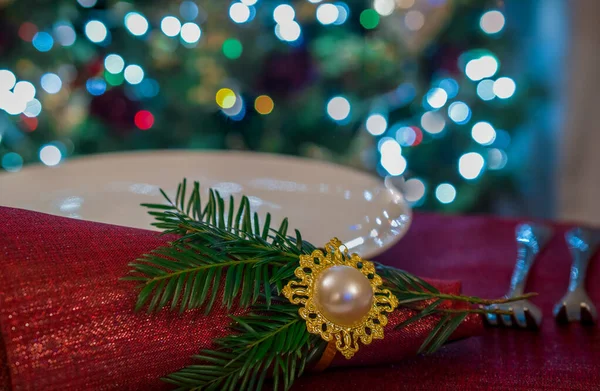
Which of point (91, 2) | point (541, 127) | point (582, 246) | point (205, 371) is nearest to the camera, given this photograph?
point (205, 371)

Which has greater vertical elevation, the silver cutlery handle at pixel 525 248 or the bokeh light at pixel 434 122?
the bokeh light at pixel 434 122

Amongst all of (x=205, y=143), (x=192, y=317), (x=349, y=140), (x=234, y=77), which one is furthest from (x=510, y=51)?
(x=192, y=317)

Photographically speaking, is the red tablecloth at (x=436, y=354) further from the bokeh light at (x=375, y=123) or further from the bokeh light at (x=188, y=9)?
the bokeh light at (x=188, y=9)

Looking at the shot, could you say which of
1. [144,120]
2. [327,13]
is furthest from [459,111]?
[144,120]

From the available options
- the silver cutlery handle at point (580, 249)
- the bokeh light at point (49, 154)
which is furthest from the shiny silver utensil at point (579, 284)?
the bokeh light at point (49, 154)

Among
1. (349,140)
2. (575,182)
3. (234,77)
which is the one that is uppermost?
(234,77)

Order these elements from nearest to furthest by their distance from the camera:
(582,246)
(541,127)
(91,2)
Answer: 1. (582,246)
2. (91,2)
3. (541,127)

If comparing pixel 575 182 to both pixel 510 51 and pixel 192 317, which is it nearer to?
pixel 510 51
